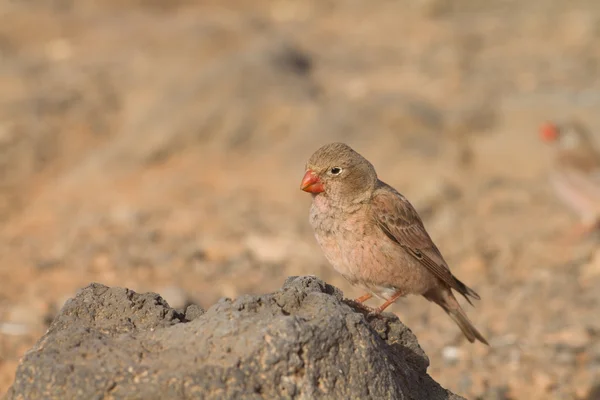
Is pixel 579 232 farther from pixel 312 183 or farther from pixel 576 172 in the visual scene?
pixel 312 183

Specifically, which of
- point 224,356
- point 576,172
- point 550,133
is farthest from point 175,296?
point 550,133

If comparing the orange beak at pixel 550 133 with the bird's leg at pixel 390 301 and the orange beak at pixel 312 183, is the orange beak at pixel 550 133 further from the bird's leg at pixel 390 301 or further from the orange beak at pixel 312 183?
the orange beak at pixel 312 183

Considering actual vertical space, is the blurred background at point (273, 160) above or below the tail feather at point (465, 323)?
above

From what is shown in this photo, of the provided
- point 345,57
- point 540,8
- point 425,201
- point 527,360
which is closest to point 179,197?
point 425,201

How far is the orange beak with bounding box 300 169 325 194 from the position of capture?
16.2 feet

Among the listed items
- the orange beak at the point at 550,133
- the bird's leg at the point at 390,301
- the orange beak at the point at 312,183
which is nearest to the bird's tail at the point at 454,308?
the bird's leg at the point at 390,301

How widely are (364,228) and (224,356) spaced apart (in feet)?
6.27

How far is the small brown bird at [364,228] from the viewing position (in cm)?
480

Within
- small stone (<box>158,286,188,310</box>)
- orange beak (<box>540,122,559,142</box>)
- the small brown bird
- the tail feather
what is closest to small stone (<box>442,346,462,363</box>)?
the tail feather

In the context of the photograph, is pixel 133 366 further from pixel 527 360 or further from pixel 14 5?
pixel 14 5

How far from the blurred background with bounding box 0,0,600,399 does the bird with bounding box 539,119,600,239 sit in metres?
0.35

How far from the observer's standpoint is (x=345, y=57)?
49.5 feet

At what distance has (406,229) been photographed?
5098 mm

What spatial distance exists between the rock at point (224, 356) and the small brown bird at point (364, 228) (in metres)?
1.25
